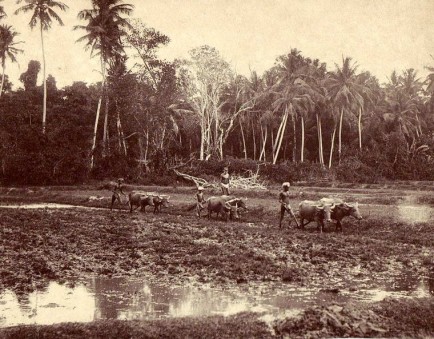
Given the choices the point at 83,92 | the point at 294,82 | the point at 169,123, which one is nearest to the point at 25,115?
the point at 83,92

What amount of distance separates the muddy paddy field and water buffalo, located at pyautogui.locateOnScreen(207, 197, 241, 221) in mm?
1355

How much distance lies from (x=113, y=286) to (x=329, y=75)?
3539 centimetres

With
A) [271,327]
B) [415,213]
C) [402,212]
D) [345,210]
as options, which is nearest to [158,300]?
[271,327]

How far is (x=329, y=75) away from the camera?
4006 cm

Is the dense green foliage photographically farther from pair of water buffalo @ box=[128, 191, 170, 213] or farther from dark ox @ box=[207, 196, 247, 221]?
dark ox @ box=[207, 196, 247, 221]

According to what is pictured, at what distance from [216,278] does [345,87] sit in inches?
1279

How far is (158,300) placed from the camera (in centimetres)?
698

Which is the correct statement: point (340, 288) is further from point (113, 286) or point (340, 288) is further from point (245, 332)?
point (113, 286)

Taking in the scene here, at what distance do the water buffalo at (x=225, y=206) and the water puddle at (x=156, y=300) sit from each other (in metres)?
8.41

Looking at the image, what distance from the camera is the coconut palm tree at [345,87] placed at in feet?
126

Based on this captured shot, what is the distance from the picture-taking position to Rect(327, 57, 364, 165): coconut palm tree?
38281 millimetres

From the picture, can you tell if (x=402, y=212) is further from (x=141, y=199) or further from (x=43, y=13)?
(x=43, y=13)

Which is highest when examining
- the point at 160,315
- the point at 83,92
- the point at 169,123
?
the point at 83,92

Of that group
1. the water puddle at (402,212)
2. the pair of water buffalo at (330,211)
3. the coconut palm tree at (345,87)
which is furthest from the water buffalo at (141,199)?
the coconut palm tree at (345,87)
